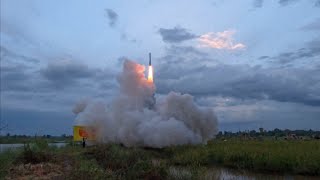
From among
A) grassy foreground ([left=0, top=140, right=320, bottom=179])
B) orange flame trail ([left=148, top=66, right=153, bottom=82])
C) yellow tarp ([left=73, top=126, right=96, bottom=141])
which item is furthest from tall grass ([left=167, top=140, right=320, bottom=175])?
yellow tarp ([left=73, top=126, right=96, bottom=141])

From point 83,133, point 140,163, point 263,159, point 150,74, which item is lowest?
point 263,159

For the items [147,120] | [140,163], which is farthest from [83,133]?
[140,163]

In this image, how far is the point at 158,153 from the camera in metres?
39.8

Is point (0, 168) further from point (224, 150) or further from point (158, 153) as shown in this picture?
point (158, 153)

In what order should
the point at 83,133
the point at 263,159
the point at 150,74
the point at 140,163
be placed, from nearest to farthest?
the point at 140,163 < the point at 263,159 < the point at 150,74 < the point at 83,133

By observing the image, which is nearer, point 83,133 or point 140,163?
point 140,163

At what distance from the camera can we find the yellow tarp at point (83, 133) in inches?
1821

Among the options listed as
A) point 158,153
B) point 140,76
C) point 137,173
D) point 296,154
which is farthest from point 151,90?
point 137,173

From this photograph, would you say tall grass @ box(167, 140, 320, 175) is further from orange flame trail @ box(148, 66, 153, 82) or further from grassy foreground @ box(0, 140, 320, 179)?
orange flame trail @ box(148, 66, 153, 82)

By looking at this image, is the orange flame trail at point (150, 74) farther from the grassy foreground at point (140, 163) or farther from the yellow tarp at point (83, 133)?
the grassy foreground at point (140, 163)

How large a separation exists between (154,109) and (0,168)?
32389mm

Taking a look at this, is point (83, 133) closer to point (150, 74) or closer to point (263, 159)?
point (150, 74)

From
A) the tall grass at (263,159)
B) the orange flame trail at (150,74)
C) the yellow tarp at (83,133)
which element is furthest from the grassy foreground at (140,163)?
the orange flame trail at (150,74)

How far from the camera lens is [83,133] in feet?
153
